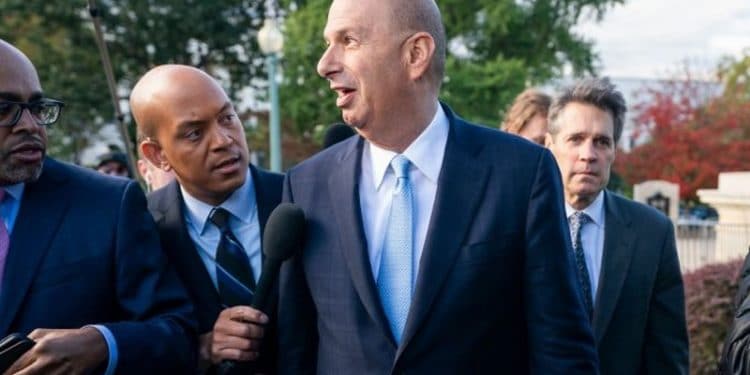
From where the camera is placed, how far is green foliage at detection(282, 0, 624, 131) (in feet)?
103

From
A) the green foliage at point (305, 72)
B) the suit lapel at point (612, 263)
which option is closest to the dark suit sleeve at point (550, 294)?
the suit lapel at point (612, 263)

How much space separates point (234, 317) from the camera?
2980 millimetres

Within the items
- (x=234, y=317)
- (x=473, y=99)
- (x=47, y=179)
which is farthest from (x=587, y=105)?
(x=473, y=99)

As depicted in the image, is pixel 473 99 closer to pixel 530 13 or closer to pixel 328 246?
pixel 530 13

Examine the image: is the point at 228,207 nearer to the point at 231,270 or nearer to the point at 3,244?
the point at 231,270

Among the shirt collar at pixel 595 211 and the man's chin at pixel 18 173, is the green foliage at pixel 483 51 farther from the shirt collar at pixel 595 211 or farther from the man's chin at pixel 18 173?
the man's chin at pixel 18 173

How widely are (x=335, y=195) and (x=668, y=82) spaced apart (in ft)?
111

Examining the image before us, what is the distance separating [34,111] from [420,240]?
1140 mm

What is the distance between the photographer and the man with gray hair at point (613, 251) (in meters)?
4.03

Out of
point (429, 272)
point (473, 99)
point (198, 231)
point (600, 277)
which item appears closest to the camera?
point (429, 272)

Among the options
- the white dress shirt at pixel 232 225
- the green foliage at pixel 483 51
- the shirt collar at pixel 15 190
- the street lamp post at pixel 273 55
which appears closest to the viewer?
the shirt collar at pixel 15 190

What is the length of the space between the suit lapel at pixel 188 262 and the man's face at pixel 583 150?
1.58 meters

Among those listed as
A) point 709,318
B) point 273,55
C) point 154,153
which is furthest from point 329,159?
point 273,55

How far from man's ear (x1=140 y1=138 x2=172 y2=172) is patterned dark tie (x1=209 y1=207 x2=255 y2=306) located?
26 centimetres
